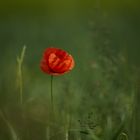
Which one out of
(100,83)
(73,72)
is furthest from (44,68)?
(100,83)

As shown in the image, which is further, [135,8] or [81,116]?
[135,8]

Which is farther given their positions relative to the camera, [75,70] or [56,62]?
[75,70]

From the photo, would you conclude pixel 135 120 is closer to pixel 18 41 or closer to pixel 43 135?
pixel 43 135

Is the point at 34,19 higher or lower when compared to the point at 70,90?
higher
